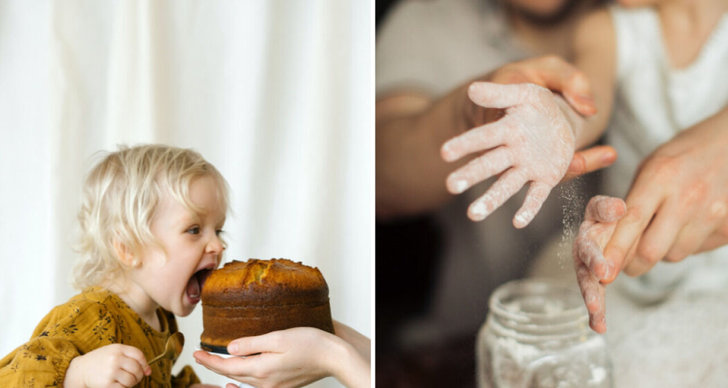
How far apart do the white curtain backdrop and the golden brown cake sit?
0.58 m

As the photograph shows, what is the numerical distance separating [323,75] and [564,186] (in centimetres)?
95

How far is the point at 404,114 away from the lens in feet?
3.09

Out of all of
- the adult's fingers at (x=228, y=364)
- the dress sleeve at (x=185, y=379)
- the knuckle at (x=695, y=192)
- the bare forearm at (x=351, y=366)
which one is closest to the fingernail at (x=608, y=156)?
the knuckle at (x=695, y=192)

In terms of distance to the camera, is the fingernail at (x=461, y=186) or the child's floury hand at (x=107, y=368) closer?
the fingernail at (x=461, y=186)

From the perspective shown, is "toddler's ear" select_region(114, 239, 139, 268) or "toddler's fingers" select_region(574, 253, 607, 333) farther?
"toddler's ear" select_region(114, 239, 139, 268)

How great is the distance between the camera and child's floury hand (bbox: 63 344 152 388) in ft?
3.57

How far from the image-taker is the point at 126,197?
4.27 ft

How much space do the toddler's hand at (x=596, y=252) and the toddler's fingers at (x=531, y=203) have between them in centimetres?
6

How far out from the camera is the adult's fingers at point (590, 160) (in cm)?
86

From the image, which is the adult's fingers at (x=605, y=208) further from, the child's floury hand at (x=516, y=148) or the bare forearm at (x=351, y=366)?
the bare forearm at (x=351, y=366)

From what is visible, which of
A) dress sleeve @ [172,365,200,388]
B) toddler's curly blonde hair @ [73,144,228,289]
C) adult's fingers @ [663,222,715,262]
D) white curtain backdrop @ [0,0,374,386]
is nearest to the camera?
adult's fingers @ [663,222,715,262]

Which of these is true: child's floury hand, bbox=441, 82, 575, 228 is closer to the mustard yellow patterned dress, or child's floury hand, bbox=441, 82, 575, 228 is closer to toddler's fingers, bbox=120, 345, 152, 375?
toddler's fingers, bbox=120, 345, 152, 375

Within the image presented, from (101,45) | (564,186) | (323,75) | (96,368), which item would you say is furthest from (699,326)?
(101,45)

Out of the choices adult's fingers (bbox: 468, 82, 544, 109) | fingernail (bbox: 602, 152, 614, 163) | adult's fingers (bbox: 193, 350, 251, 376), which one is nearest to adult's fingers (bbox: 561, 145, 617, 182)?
fingernail (bbox: 602, 152, 614, 163)
